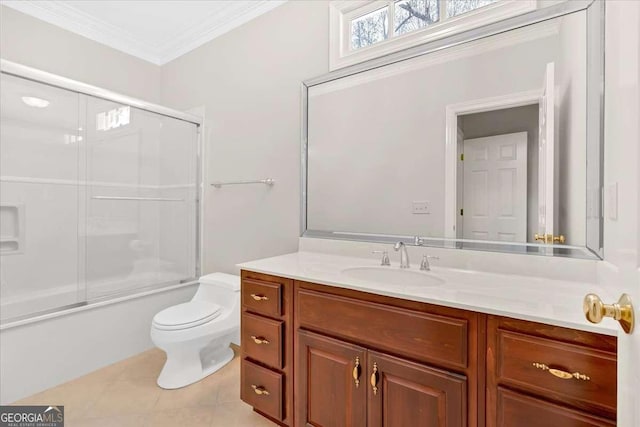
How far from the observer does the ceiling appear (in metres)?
2.25

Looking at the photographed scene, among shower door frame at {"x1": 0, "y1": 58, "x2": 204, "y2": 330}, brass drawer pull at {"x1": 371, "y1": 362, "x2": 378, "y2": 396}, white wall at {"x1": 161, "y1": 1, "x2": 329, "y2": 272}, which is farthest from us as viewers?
white wall at {"x1": 161, "y1": 1, "x2": 329, "y2": 272}

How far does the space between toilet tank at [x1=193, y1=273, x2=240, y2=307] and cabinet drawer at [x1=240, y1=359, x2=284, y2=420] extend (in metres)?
0.63

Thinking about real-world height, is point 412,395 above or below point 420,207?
below

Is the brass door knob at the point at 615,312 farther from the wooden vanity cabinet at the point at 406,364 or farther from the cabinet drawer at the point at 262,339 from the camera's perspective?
the cabinet drawer at the point at 262,339

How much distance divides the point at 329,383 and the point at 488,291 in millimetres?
732

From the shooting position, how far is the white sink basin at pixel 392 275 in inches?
55.1

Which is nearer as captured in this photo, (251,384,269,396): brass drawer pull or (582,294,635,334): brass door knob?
(582,294,635,334): brass door knob

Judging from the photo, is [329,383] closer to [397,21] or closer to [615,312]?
[615,312]

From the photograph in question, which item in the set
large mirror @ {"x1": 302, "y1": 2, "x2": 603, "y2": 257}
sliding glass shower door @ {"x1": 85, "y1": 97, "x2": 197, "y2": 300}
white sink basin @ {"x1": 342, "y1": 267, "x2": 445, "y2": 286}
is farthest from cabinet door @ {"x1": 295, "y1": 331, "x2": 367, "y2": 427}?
sliding glass shower door @ {"x1": 85, "y1": 97, "x2": 197, "y2": 300}

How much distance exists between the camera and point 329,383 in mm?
1270

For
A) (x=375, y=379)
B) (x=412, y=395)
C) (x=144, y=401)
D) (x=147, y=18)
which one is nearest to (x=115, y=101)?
(x=147, y=18)

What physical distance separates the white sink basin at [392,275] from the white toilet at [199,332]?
1006mm

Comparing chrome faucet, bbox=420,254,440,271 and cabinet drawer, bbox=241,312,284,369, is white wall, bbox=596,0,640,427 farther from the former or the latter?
cabinet drawer, bbox=241,312,284,369

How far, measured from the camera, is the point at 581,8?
48.8 inches
